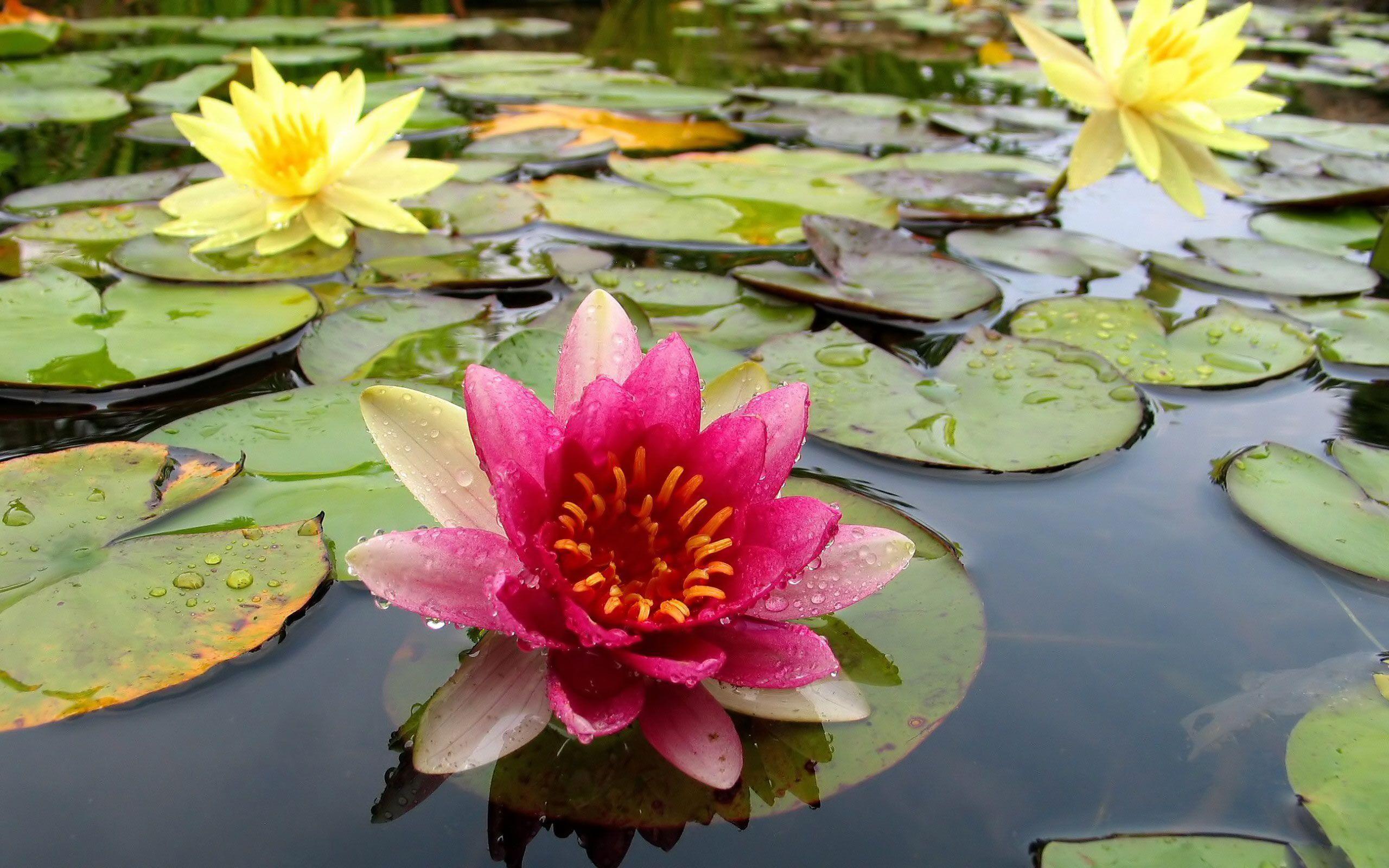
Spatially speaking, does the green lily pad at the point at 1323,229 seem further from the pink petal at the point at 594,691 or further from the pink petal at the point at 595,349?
the pink petal at the point at 594,691

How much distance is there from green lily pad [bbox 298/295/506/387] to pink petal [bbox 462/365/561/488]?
74cm

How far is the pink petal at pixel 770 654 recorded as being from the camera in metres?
0.92

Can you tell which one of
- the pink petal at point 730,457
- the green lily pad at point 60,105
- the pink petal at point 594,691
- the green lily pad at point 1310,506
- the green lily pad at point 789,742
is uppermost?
the pink petal at point 730,457

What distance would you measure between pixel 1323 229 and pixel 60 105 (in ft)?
Result: 17.8

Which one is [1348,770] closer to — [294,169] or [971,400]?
[971,400]

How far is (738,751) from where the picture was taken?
918 mm

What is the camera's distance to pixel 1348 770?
99cm

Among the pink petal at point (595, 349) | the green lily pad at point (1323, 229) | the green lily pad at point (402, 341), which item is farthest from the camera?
the green lily pad at point (1323, 229)

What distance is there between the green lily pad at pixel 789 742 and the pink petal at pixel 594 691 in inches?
2.9

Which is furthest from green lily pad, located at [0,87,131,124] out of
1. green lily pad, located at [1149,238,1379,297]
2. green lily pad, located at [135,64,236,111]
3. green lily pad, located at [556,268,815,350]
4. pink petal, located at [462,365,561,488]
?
green lily pad, located at [1149,238,1379,297]

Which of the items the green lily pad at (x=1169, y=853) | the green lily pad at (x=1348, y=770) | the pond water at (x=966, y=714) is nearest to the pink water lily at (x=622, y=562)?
the pond water at (x=966, y=714)

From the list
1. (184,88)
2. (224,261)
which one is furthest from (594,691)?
(184,88)

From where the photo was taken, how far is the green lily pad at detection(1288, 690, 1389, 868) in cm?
91

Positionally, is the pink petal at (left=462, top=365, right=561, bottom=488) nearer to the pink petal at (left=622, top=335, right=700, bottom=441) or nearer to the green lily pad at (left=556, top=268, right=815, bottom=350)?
the pink petal at (left=622, top=335, right=700, bottom=441)
